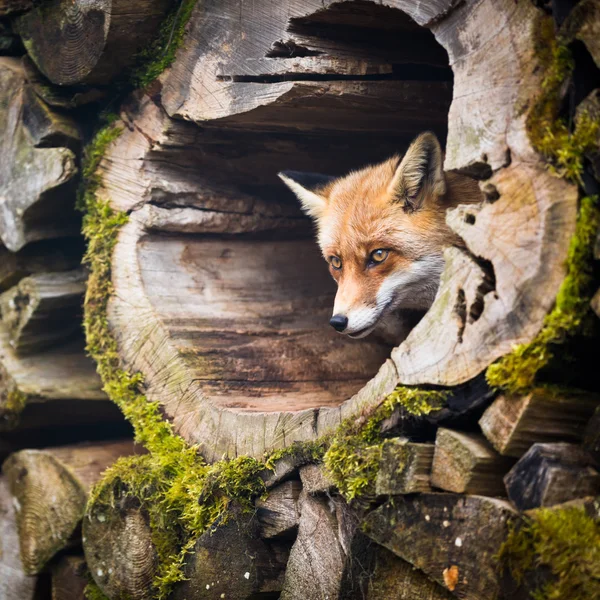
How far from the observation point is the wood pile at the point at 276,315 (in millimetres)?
2088

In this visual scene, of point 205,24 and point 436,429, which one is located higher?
point 205,24

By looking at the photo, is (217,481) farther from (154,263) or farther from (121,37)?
(121,37)

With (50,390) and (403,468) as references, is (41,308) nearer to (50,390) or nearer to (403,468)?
(50,390)

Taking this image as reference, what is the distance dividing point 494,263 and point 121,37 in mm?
2468

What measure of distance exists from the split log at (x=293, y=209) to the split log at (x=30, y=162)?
292 millimetres

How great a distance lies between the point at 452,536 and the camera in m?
2.15

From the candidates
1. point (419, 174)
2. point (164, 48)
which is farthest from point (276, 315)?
point (164, 48)

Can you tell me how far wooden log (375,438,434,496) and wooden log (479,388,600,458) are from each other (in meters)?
0.28

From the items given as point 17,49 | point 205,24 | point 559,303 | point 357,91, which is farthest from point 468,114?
point 17,49

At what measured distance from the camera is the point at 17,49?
4.33 metres

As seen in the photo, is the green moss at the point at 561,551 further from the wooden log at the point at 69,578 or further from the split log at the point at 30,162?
the split log at the point at 30,162

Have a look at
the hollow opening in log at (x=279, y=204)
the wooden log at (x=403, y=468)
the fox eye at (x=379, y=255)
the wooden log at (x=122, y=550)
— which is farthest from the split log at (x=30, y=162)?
the wooden log at (x=403, y=468)

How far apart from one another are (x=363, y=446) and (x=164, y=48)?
241cm

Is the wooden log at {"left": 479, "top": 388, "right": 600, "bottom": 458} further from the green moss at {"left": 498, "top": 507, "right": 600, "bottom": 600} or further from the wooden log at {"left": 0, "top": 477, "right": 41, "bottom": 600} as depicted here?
the wooden log at {"left": 0, "top": 477, "right": 41, "bottom": 600}
